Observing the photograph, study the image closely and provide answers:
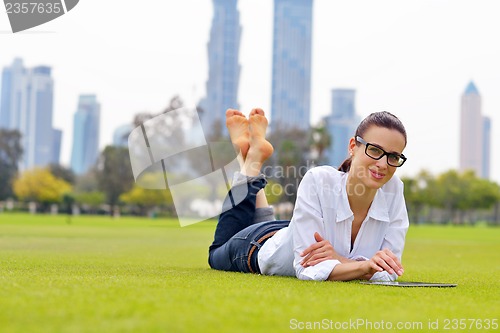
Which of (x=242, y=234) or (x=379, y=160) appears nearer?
(x=379, y=160)

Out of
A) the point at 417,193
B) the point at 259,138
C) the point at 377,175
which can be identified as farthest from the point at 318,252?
the point at 417,193

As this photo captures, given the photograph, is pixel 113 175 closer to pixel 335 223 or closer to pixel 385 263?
pixel 335 223

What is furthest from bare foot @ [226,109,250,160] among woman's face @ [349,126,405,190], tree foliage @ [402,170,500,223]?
tree foliage @ [402,170,500,223]

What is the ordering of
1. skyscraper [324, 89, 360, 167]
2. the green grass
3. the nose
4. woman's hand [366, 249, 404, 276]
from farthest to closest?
skyscraper [324, 89, 360, 167] < the nose < woman's hand [366, 249, 404, 276] < the green grass

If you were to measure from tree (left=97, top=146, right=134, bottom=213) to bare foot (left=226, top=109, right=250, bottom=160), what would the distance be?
280 ft

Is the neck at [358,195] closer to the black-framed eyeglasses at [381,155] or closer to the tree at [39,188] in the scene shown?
the black-framed eyeglasses at [381,155]

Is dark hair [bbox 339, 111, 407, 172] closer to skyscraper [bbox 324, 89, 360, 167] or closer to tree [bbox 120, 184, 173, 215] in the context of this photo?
tree [bbox 120, 184, 173, 215]

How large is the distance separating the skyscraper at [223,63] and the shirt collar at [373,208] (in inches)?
6350

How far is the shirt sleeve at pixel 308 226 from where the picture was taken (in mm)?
4555

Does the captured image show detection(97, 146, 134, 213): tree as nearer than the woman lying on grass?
No

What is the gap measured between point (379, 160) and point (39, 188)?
3505 inches

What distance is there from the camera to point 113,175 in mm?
92062

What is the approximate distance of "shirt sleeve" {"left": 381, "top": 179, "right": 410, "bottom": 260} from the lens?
4.80m

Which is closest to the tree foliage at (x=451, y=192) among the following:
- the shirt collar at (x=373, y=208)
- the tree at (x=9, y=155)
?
the tree at (x=9, y=155)
